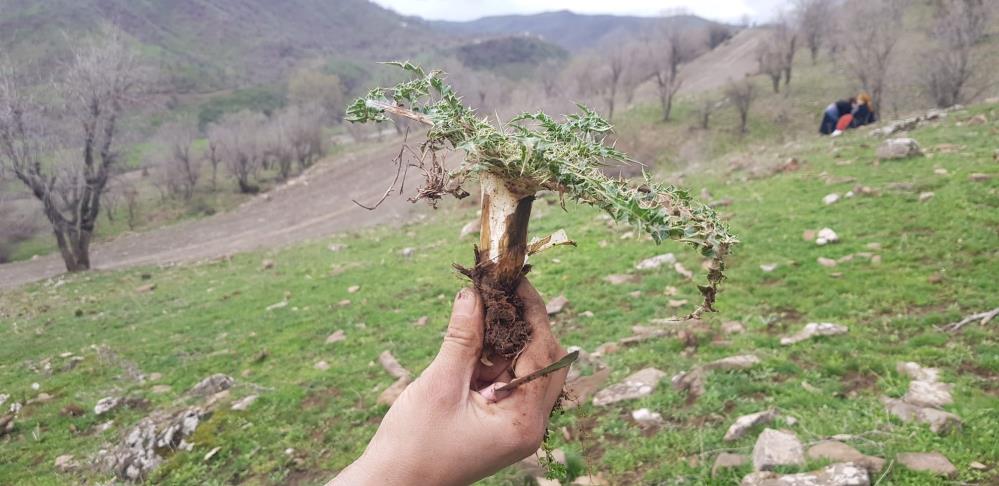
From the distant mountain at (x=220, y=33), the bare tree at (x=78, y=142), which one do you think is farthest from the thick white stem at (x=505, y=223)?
the distant mountain at (x=220, y=33)

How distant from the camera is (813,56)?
48.8m

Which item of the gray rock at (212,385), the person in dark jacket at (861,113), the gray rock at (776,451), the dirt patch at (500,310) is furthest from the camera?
the person in dark jacket at (861,113)

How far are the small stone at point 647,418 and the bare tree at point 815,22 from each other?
173 feet

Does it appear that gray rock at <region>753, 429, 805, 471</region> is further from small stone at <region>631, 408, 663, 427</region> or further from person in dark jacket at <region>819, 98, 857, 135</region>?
person in dark jacket at <region>819, 98, 857, 135</region>

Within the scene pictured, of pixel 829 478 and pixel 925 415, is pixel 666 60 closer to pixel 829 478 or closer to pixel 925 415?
pixel 925 415

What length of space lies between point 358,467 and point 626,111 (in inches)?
1817

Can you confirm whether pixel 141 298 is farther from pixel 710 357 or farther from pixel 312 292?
Answer: pixel 710 357

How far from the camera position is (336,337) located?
10602 millimetres

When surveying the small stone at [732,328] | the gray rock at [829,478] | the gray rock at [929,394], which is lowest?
the small stone at [732,328]

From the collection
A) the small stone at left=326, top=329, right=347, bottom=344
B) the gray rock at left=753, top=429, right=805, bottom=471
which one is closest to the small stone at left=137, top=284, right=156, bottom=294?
the small stone at left=326, top=329, right=347, bottom=344

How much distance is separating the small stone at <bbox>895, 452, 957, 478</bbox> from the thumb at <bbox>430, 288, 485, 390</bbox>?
12.4ft

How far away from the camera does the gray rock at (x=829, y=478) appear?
402cm

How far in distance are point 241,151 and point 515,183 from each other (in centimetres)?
4727

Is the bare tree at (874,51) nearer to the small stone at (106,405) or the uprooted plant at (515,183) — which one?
the uprooted plant at (515,183)
